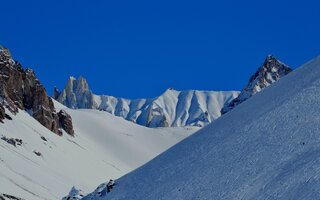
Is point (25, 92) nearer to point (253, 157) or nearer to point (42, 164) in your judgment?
point (42, 164)

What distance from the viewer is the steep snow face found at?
32.1 meters

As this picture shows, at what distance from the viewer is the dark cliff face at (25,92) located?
179125mm

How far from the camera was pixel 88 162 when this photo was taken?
182 meters

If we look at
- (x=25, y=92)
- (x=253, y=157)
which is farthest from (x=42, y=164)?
(x=253, y=157)

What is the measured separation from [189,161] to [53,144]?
13092 cm

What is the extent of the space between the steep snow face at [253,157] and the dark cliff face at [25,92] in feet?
430

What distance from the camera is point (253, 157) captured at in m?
37.1

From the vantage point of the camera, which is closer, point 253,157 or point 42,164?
point 253,157

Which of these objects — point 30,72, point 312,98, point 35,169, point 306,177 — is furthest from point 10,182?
point 30,72

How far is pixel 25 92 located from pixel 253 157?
158729 millimetres

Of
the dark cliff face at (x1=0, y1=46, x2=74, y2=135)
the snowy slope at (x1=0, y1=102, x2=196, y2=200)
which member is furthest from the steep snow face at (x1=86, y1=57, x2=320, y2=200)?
the dark cliff face at (x1=0, y1=46, x2=74, y2=135)

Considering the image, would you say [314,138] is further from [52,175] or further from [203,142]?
[52,175]

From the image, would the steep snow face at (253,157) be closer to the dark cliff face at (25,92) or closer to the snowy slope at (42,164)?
the snowy slope at (42,164)

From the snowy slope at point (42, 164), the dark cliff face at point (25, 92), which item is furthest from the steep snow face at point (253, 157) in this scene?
the dark cliff face at point (25, 92)
